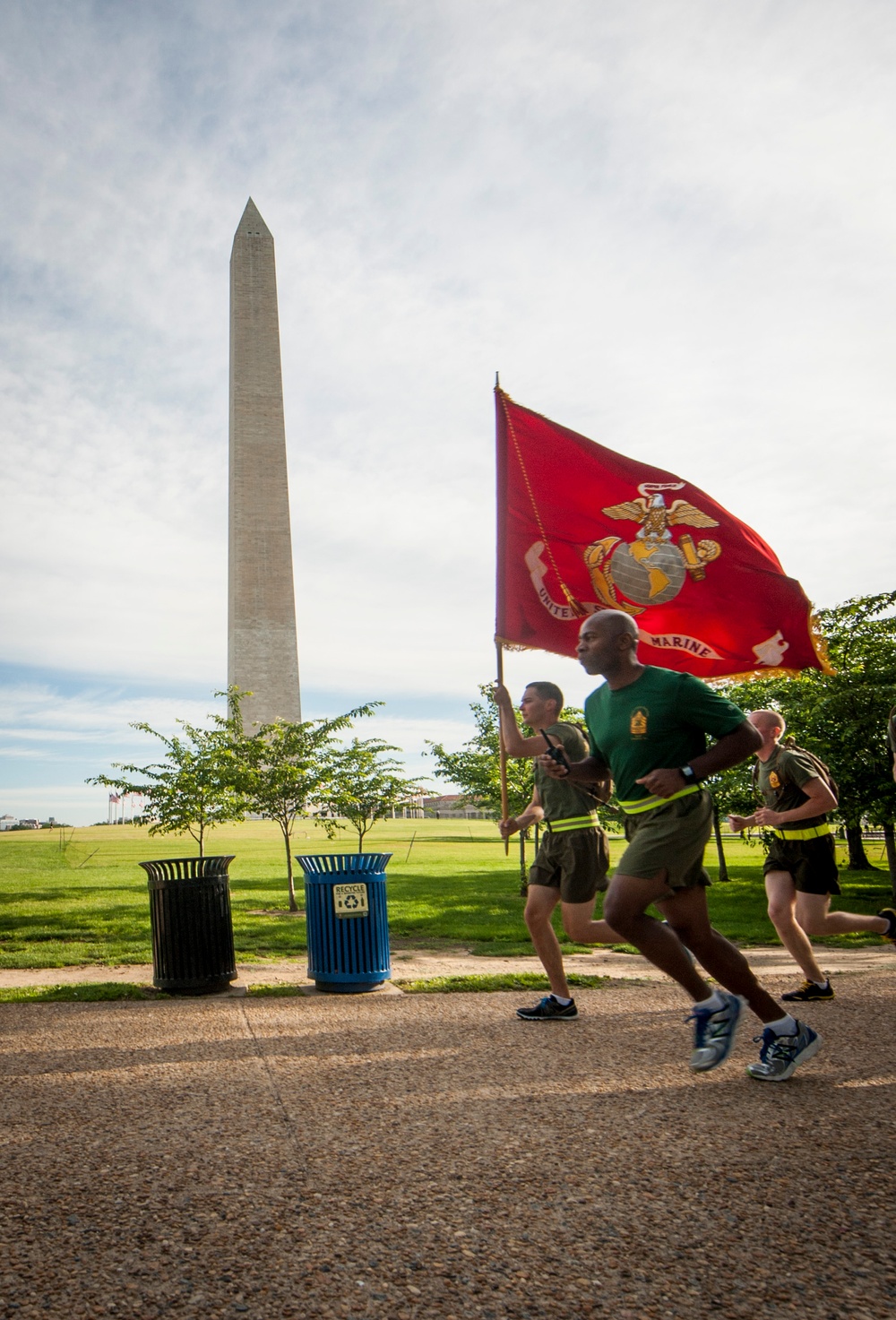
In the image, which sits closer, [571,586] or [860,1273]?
[860,1273]

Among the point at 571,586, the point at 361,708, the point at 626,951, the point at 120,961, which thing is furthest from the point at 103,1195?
the point at 361,708

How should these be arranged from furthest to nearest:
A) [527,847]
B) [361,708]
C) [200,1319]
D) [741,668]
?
[527,847], [361,708], [741,668], [200,1319]

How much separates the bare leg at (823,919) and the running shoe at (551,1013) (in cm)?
173

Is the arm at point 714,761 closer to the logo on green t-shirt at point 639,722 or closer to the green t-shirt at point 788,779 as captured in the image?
the logo on green t-shirt at point 639,722

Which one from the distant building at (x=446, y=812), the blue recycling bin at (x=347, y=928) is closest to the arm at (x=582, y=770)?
the blue recycling bin at (x=347, y=928)

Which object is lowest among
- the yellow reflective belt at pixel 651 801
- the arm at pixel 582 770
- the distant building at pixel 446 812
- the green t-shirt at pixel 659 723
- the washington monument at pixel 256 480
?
the distant building at pixel 446 812

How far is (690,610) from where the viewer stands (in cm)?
794

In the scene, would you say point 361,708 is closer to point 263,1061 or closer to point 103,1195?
point 263,1061

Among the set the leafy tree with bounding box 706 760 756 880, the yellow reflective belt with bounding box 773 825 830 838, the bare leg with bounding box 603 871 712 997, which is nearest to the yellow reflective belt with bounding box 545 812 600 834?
the yellow reflective belt with bounding box 773 825 830 838

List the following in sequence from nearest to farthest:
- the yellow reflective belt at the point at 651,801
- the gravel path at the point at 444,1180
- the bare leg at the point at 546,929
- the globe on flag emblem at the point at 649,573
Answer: the gravel path at the point at 444,1180 → the yellow reflective belt at the point at 651,801 → the bare leg at the point at 546,929 → the globe on flag emblem at the point at 649,573

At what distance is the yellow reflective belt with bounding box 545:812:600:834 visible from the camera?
5977 mm

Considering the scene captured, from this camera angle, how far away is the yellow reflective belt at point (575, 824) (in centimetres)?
598

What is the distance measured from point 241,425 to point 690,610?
39719mm

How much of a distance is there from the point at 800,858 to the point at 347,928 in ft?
A: 10.5
